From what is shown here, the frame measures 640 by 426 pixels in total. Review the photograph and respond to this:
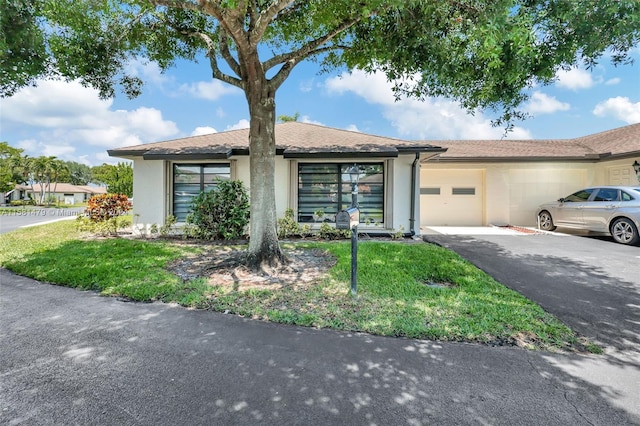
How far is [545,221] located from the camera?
11.3 metres

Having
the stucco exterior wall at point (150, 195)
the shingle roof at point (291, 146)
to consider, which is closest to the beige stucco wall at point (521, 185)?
the shingle roof at point (291, 146)

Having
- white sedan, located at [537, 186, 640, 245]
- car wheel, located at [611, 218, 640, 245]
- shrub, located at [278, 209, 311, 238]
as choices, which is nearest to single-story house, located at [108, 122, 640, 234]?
shrub, located at [278, 209, 311, 238]

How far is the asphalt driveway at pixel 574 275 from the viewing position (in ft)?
12.1

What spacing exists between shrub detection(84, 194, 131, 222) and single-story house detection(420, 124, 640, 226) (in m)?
11.8

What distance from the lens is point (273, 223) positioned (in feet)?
19.9

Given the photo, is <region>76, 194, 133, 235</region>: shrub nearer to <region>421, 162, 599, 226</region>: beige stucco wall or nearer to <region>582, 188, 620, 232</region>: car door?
<region>421, 162, 599, 226</region>: beige stucco wall

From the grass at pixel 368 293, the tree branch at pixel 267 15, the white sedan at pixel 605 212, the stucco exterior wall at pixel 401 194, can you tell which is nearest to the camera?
the grass at pixel 368 293

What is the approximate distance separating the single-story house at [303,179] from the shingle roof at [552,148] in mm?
4145

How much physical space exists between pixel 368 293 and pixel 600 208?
30.1ft

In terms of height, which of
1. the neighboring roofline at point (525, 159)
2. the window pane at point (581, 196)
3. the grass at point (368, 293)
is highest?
the neighboring roofline at point (525, 159)

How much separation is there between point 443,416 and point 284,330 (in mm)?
1866

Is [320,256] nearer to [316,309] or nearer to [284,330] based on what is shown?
[316,309]

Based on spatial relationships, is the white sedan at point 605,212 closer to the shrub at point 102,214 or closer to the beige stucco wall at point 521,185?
the beige stucco wall at point 521,185

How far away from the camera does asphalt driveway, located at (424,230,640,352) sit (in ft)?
12.1
